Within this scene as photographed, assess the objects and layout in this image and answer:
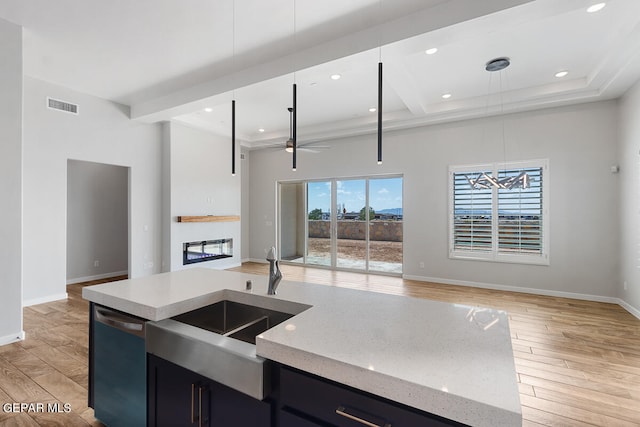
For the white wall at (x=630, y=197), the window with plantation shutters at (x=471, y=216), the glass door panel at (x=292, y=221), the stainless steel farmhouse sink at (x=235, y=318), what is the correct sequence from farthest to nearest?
the glass door panel at (x=292, y=221) → the window with plantation shutters at (x=471, y=216) → the white wall at (x=630, y=197) → the stainless steel farmhouse sink at (x=235, y=318)

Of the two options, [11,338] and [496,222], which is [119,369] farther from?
[496,222]

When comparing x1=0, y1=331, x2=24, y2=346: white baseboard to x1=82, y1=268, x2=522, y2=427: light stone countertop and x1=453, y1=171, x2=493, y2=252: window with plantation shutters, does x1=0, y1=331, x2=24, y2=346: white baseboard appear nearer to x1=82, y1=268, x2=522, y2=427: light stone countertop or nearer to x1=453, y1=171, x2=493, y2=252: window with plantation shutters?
x1=82, y1=268, x2=522, y2=427: light stone countertop

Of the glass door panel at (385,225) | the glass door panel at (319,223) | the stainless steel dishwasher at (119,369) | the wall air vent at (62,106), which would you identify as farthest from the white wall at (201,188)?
the stainless steel dishwasher at (119,369)

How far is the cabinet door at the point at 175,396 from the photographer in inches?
50.2

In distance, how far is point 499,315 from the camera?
1.43 meters

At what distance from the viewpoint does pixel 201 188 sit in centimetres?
671

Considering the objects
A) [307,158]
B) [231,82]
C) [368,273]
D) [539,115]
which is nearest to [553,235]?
[539,115]

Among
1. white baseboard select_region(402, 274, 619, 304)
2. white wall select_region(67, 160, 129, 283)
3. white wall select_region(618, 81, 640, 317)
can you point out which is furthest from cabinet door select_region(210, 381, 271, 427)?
white wall select_region(67, 160, 129, 283)

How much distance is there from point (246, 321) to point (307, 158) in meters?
6.01

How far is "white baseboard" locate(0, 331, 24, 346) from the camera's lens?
3.11m

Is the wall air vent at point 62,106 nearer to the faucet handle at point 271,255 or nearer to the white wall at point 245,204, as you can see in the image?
the white wall at point 245,204

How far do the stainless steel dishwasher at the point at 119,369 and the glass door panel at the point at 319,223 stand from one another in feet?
18.6

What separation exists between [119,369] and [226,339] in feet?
2.82

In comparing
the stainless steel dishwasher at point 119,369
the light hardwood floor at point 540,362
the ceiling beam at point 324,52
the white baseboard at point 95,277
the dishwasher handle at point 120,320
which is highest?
the ceiling beam at point 324,52
